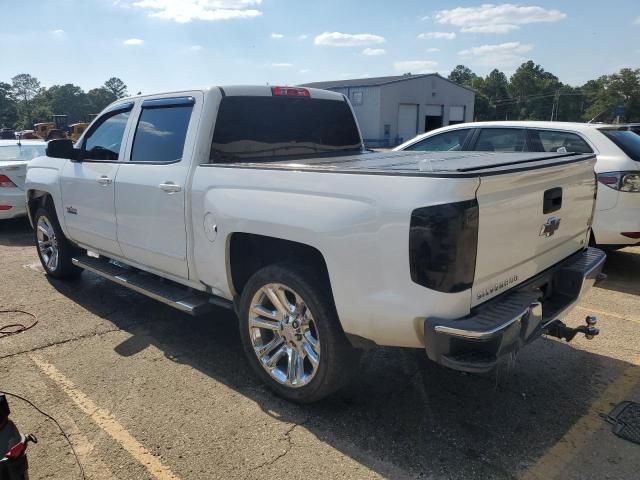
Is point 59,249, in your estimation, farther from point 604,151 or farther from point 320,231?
point 604,151

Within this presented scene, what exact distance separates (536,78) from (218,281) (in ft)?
445

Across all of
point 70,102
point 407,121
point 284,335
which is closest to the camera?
point 284,335

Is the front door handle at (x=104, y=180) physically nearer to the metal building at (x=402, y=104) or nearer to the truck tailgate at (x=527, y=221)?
the truck tailgate at (x=527, y=221)

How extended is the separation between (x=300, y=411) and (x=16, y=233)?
8.17 m

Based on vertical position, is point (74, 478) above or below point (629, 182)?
Result: below

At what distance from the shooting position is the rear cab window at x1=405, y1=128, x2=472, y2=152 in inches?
272

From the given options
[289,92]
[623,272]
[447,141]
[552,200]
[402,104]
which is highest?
[402,104]

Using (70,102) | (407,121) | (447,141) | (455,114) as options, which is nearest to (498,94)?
(455,114)

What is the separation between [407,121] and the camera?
51.6 metres

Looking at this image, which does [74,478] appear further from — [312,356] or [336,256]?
[336,256]

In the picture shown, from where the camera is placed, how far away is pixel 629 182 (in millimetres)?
5613

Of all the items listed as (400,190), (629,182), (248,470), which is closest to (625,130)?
(629,182)

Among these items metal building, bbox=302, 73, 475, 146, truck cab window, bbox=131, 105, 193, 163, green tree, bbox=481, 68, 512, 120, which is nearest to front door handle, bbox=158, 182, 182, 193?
truck cab window, bbox=131, 105, 193, 163

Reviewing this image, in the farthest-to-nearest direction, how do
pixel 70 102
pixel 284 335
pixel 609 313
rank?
pixel 70 102
pixel 609 313
pixel 284 335
